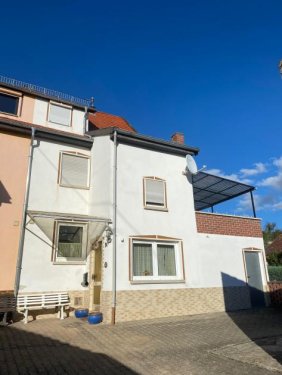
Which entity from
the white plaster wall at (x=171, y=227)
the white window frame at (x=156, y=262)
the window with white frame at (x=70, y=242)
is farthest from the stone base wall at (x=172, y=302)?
the window with white frame at (x=70, y=242)

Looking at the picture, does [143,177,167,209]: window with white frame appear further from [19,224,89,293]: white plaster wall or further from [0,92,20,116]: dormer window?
[0,92,20,116]: dormer window


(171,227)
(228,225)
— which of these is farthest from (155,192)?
(228,225)

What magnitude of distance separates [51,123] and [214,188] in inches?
414

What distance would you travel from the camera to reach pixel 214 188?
63.8 feet

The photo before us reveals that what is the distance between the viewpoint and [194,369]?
667 cm

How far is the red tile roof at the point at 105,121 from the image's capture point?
19.2 m

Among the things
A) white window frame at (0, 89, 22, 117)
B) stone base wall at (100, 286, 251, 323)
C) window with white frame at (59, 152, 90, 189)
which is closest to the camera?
stone base wall at (100, 286, 251, 323)

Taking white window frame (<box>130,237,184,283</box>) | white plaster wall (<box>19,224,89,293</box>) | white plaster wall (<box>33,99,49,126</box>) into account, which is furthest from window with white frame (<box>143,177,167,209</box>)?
white plaster wall (<box>33,99,49,126</box>)

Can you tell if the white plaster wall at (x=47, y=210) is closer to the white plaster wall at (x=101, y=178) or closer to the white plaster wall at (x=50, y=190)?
the white plaster wall at (x=50, y=190)

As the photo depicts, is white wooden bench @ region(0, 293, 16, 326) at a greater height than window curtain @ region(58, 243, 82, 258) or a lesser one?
lesser

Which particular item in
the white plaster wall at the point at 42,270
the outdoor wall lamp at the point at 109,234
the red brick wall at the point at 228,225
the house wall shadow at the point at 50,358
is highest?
the red brick wall at the point at 228,225

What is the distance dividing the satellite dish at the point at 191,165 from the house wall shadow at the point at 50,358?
9485mm

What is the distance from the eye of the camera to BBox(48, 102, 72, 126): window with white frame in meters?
16.8

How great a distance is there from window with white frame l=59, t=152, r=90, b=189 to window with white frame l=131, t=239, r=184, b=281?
416cm
